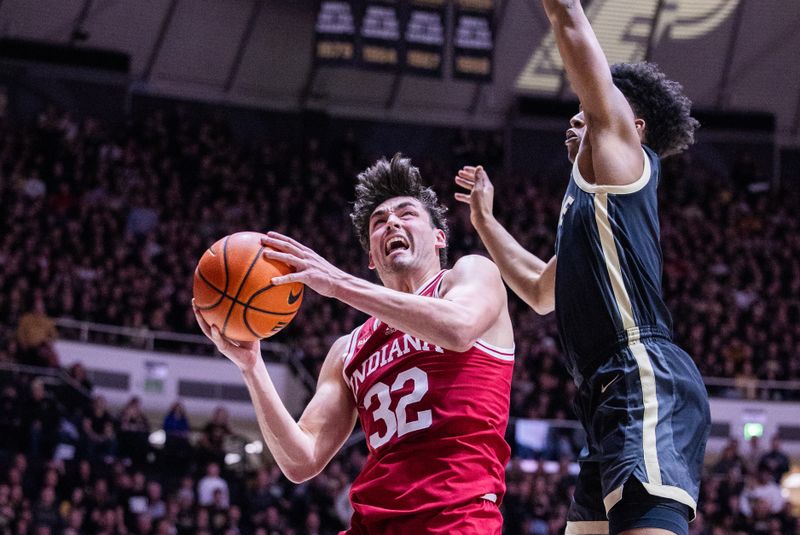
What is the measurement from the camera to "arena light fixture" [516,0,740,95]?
26172 millimetres

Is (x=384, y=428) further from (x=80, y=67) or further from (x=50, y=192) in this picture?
(x=80, y=67)

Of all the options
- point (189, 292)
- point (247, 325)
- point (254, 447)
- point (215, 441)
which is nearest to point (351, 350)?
point (247, 325)

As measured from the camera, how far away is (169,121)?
2469 cm

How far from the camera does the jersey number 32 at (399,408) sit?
4.12 metres

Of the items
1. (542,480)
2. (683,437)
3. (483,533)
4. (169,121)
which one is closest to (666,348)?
(683,437)

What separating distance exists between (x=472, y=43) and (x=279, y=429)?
17637 millimetres

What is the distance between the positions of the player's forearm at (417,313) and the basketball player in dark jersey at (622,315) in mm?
362

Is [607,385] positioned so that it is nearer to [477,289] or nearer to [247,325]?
[477,289]

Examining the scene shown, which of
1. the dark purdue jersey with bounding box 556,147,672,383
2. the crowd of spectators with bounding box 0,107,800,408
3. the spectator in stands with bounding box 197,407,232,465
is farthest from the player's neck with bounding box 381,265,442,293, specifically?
the crowd of spectators with bounding box 0,107,800,408

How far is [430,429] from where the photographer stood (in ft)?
13.4

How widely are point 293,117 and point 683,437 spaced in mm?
24853

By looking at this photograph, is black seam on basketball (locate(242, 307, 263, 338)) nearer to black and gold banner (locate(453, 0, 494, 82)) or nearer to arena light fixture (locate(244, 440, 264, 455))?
arena light fixture (locate(244, 440, 264, 455))

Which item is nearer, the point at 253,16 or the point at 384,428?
the point at 384,428

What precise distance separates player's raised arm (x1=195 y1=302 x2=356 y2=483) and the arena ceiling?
2046 cm
